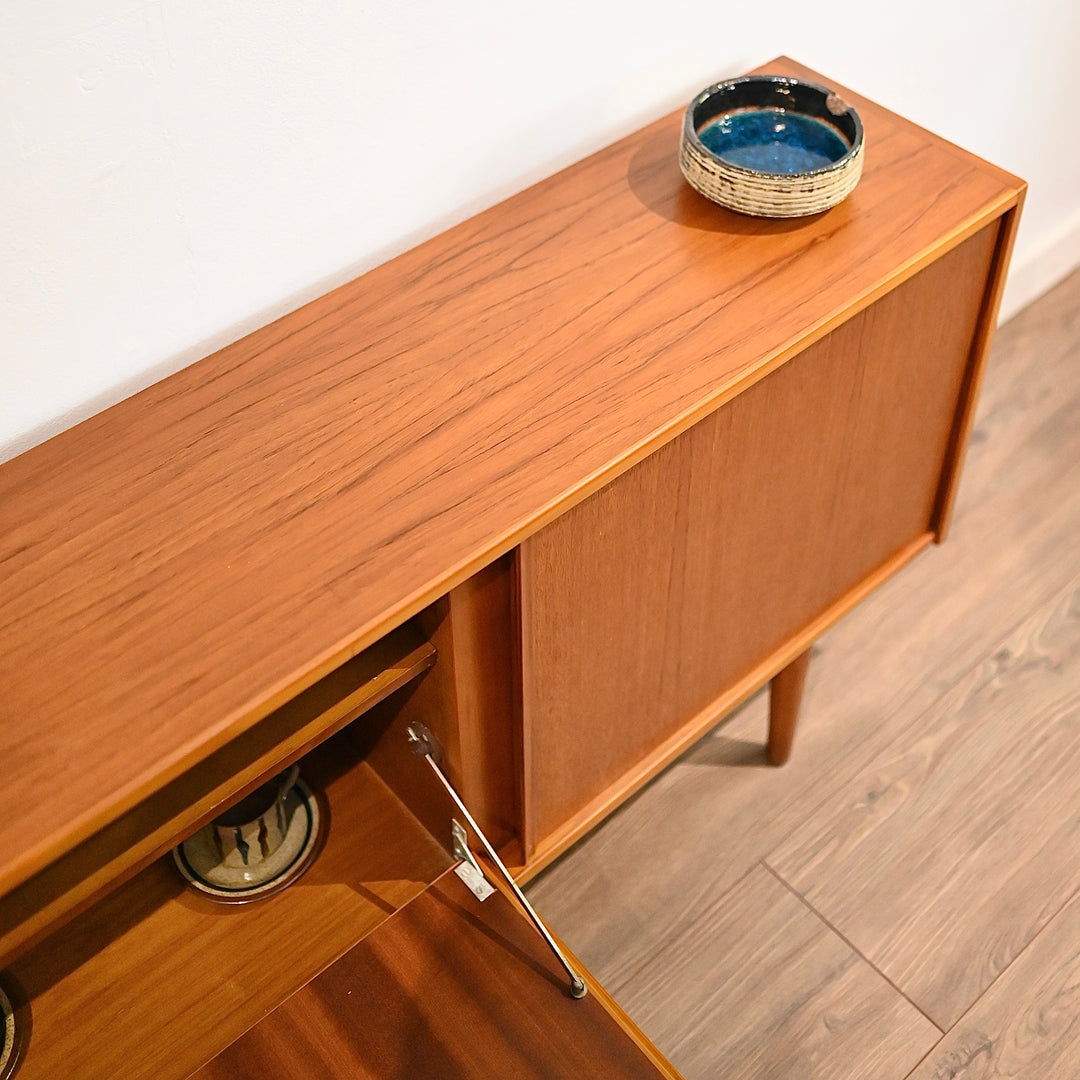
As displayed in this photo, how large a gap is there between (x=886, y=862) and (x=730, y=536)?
566 mm

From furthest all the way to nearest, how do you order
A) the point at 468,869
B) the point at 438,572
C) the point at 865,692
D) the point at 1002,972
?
the point at 865,692
the point at 1002,972
the point at 468,869
the point at 438,572

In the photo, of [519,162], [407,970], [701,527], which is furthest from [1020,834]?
[519,162]

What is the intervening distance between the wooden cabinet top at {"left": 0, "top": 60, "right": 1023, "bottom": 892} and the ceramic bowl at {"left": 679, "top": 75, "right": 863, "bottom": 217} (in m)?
0.03

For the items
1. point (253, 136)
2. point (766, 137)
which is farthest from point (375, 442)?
point (766, 137)

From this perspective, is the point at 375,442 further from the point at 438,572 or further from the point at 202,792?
the point at 202,792

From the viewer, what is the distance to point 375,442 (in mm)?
889

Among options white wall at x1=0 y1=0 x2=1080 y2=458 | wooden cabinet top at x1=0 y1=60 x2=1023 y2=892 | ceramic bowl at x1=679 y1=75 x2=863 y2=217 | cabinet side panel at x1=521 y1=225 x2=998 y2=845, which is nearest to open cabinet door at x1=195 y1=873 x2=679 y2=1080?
cabinet side panel at x1=521 y1=225 x2=998 y2=845

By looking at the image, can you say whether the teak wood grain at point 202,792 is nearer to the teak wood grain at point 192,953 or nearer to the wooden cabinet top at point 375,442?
the wooden cabinet top at point 375,442

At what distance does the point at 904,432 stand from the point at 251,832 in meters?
0.67

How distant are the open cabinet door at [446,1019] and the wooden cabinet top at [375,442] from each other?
0.30 m

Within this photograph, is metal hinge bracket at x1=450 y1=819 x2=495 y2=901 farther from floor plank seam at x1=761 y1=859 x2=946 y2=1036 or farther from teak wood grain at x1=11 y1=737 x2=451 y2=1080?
floor plank seam at x1=761 y1=859 x2=946 y2=1036

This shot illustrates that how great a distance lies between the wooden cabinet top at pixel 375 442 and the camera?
0.75m

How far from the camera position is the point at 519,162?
1103 millimetres

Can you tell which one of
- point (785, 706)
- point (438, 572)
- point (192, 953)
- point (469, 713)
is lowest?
point (785, 706)
